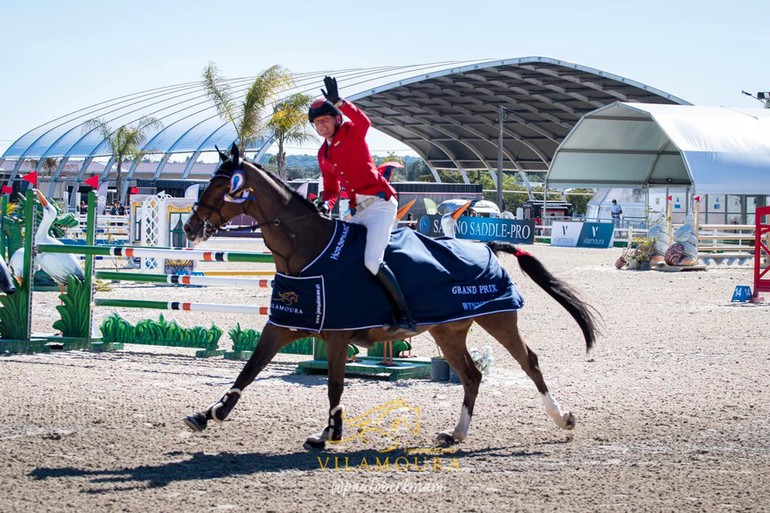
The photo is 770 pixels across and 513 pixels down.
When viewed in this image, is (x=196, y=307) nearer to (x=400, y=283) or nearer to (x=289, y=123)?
(x=400, y=283)

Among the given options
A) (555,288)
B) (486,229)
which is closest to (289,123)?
(486,229)

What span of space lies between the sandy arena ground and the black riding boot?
76 cm

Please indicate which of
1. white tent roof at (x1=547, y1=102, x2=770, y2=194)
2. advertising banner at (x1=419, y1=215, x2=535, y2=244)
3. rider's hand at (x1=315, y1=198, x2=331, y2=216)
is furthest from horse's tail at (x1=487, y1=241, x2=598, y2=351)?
white tent roof at (x1=547, y1=102, x2=770, y2=194)

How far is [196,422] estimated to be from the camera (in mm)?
6270

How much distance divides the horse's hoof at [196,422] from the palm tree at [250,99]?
35.5 metres

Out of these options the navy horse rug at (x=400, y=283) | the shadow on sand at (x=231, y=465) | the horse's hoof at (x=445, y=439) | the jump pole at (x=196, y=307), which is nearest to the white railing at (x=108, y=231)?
the jump pole at (x=196, y=307)

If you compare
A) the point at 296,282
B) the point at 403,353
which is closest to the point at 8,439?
the point at 296,282

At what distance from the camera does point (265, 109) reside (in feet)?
139

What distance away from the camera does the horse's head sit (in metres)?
6.50

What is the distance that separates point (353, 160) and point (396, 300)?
0.97 m

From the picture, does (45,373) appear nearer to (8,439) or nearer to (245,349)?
(245,349)

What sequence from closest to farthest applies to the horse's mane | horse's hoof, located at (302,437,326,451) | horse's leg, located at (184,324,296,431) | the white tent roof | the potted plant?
horse's hoof, located at (302,437,326,451), horse's leg, located at (184,324,296,431), the horse's mane, the potted plant, the white tent roof

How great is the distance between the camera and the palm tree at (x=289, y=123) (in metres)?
42.1
